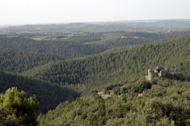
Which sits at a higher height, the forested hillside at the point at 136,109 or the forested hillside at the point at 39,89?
the forested hillside at the point at 136,109

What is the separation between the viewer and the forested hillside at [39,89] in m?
162

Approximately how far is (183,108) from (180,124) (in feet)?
13.5

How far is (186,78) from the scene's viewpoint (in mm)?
125062

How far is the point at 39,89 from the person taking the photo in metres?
171

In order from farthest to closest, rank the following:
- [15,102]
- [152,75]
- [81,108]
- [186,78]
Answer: [186,78] → [152,75] → [81,108] → [15,102]

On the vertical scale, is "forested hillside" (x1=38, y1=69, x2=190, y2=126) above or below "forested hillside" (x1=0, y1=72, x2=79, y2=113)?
above

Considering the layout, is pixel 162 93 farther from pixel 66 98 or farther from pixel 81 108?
pixel 66 98

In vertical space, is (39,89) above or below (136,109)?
below

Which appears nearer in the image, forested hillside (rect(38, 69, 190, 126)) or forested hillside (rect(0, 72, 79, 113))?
forested hillside (rect(38, 69, 190, 126))

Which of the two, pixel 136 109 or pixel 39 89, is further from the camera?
pixel 39 89

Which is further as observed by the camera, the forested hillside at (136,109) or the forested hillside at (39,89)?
the forested hillside at (39,89)

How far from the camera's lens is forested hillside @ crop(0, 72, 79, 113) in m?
162

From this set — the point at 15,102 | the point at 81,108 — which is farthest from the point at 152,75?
the point at 15,102

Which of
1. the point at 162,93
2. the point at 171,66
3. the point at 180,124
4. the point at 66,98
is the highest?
the point at 180,124
